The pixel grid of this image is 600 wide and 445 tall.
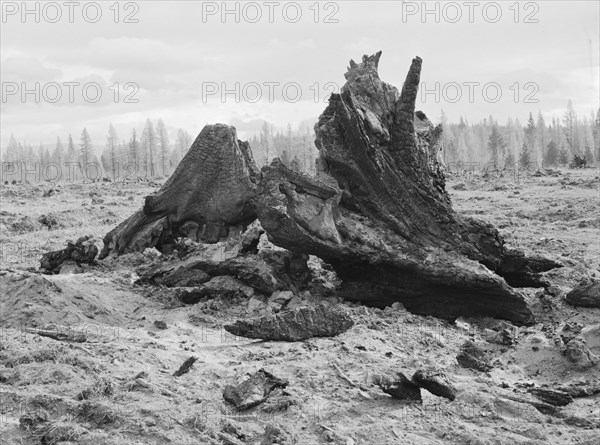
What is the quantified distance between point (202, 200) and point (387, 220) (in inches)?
130

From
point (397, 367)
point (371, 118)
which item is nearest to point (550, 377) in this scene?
point (397, 367)

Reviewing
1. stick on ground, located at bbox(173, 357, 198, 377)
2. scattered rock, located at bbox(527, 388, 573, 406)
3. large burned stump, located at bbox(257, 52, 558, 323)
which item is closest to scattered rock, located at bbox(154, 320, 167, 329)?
stick on ground, located at bbox(173, 357, 198, 377)

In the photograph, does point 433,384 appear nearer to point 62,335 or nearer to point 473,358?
point 473,358

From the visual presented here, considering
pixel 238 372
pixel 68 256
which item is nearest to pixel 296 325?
pixel 238 372

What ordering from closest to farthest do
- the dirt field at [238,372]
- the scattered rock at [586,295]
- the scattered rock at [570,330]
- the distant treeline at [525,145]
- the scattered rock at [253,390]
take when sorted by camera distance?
the dirt field at [238,372] < the scattered rock at [253,390] < the scattered rock at [570,330] < the scattered rock at [586,295] < the distant treeline at [525,145]

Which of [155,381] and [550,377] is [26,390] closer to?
[155,381]

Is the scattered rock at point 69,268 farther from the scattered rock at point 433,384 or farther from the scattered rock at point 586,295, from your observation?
the scattered rock at point 586,295

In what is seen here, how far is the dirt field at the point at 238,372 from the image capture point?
4.87 m

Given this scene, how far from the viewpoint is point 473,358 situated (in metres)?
6.45

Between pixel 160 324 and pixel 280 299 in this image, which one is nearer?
pixel 160 324

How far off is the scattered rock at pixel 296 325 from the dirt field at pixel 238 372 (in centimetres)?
11

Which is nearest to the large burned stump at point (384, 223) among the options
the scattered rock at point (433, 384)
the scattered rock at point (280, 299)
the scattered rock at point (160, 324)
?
the scattered rock at point (280, 299)

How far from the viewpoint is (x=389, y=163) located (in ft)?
27.5

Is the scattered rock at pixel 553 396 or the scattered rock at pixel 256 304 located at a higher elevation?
the scattered rock at pixel 256 304
